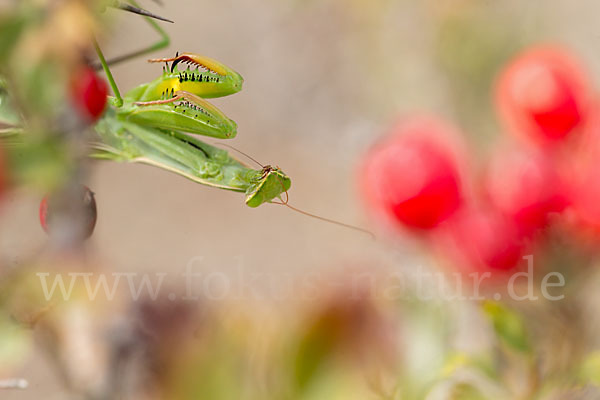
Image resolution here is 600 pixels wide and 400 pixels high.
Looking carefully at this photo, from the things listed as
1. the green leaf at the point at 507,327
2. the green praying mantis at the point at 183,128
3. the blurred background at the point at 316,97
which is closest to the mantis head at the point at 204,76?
the green praying mantis at the point at 183,128

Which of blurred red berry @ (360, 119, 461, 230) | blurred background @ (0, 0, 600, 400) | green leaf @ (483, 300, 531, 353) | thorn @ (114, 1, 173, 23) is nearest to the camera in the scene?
thorn @ (114, 1, 173, 23)

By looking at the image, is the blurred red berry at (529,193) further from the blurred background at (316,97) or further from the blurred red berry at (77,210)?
the blurred background at (316,97)

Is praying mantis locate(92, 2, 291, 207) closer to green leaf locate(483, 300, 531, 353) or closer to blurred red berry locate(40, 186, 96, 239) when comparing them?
blurred red berry locate(40, 186, 96, 239)

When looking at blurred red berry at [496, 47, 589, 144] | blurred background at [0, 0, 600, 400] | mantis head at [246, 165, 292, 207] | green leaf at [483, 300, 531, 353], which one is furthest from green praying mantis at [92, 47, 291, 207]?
blurred background at [0, 0, 600, 400]

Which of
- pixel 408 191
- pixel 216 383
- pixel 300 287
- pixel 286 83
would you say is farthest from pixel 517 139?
pixel 286 83

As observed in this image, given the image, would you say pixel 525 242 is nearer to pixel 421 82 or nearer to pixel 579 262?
pixel 579 262

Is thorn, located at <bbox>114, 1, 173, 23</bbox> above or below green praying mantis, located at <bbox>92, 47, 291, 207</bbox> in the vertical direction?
above

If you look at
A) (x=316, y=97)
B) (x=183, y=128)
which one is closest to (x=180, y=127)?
(x=183, y=128)
